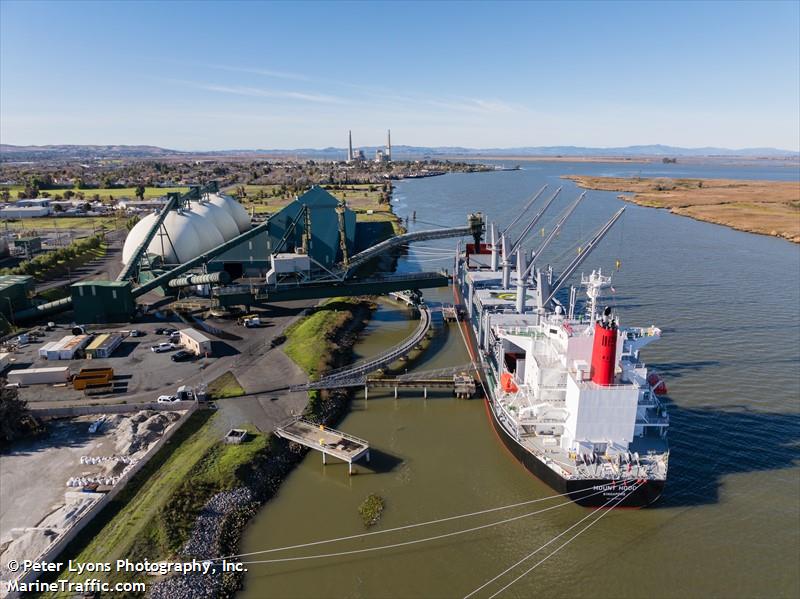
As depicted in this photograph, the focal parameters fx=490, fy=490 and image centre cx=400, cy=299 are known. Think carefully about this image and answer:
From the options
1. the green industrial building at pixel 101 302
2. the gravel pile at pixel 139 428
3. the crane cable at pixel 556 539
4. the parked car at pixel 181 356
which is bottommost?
the crane cable at pixel 556 539

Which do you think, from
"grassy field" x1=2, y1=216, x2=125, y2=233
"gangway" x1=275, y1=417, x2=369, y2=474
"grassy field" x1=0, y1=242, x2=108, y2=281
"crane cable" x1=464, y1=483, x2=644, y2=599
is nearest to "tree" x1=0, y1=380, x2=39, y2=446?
"gangway" x1=275, y1=417, x2=369, y2=474

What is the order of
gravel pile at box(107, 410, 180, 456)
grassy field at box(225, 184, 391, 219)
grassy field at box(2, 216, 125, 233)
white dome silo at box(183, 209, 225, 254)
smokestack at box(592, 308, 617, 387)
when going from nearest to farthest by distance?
smokestack at box(592, 308, 617, 387) → gravel pile at box(107, 410, 180, 456) → white dome silo at box(183, 209, 225, 254) → grassy field at box(2, 216, 125, 233) → grassy field at box(225, 184, 391, 219)

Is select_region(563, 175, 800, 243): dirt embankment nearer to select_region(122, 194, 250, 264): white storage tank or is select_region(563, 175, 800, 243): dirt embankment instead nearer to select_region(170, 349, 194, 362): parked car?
select_region(122, 194, 250, 264): white storage tank

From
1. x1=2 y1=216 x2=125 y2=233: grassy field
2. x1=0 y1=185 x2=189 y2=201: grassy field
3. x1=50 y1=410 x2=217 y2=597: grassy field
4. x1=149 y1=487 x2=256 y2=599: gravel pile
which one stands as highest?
x1=0 y1=185 x2=189 y2=201: grassy field

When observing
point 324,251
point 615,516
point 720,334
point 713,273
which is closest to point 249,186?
point 324,251

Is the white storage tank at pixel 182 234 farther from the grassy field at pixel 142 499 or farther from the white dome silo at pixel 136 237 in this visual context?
the grassy field at pixel 142 499

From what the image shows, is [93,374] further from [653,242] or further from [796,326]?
[653,242]

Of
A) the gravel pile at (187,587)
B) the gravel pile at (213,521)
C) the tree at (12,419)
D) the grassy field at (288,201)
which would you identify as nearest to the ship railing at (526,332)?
the gravel pile at (213,521)

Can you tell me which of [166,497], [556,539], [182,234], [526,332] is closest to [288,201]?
[182,234]
